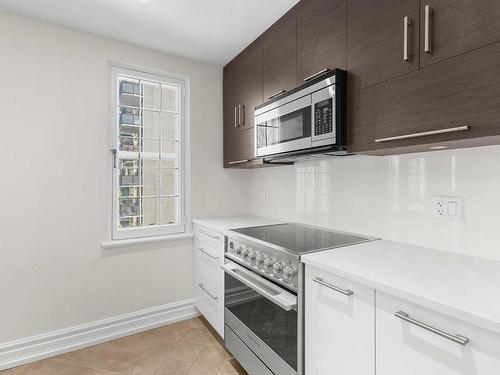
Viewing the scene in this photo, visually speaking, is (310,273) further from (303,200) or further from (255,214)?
(255,214)

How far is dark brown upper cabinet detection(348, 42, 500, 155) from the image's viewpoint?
94cm

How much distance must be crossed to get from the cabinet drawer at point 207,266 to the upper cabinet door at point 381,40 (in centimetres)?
158

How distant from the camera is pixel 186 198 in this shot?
2662 millimetres

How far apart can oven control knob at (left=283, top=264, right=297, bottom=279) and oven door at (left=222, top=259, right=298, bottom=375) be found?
8 centimetres

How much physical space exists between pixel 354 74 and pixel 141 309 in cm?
244

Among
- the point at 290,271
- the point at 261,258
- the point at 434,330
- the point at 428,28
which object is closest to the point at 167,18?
the point at 428,28

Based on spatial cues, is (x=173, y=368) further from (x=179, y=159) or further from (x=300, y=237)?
(x=179, y=159)

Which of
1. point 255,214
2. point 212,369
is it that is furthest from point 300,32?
point 212,369

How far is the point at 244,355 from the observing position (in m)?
1.75

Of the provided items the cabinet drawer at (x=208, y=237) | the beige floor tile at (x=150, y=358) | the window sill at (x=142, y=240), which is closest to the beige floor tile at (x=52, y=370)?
the beige floor tile at (x=150, y=358)

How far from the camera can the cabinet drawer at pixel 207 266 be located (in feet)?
6.93

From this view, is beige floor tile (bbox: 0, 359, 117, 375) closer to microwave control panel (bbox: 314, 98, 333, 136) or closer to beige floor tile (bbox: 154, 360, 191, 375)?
beige floor tile (bbox: 154, 360, 191, 375)

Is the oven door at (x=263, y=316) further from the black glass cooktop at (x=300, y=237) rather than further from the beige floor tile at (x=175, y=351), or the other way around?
the beige floor tile at (x=175, y=351)

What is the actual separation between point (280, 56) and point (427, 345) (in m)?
1.81
